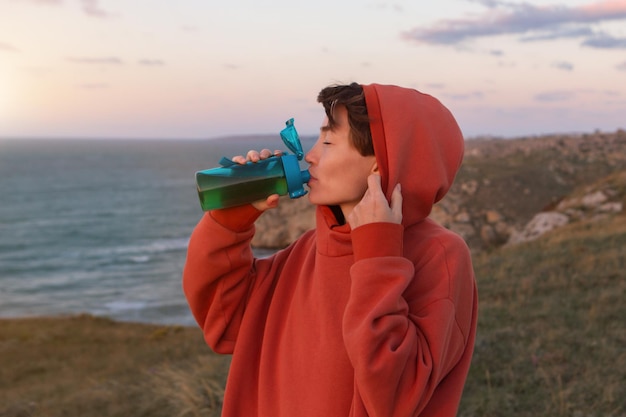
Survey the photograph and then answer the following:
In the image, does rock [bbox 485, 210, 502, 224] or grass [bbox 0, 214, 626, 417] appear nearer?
grass [bbox 0, 214, 626, 417]

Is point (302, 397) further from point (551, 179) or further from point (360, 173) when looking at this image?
point (551, 179)

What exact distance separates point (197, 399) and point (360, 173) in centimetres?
368

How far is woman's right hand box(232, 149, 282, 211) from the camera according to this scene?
1.88 metres

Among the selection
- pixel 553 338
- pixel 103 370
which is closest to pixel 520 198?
pixel 103 370

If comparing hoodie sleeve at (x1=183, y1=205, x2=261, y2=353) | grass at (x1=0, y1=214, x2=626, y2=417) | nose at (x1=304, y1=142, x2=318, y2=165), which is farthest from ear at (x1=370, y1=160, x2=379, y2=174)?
grass at (x1=0, y1=214, x2=626, y2=417)

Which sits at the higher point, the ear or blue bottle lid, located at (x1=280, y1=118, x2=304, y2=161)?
blue bottle lid, located at (x1=280, y1=118, x2=304, y2=161)

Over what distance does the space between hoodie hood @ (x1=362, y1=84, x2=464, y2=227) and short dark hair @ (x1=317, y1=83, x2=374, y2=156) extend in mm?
26

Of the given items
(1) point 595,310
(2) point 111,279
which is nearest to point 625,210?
(1) point 595,310

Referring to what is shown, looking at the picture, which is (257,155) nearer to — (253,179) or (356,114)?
(253,179)

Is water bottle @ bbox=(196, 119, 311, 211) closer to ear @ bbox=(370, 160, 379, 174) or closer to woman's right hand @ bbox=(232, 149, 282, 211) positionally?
woman's right hand @ bbox=(232, 149, 282, 211)

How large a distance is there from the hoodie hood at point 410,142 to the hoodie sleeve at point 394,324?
172 mm

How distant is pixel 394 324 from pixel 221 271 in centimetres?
67

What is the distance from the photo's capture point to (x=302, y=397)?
1.93m

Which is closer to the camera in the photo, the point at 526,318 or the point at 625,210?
the point at 526,318
